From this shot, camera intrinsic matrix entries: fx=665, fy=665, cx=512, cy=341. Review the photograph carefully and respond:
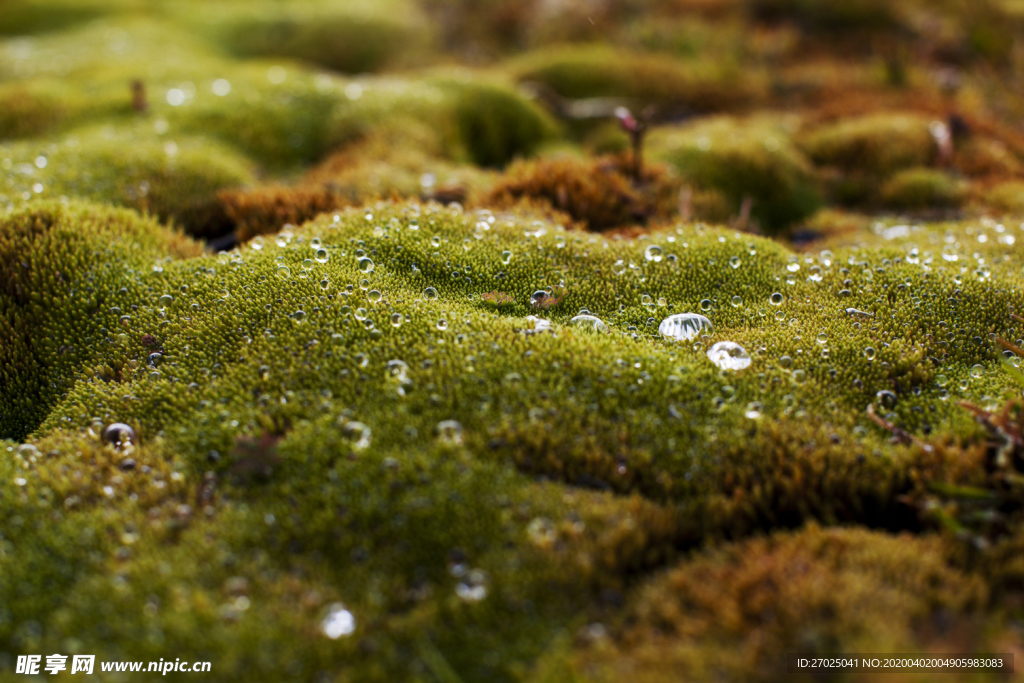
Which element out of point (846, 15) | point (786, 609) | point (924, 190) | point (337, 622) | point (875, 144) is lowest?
point (337, 622)

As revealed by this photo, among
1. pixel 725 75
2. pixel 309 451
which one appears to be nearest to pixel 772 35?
pixel 725 75

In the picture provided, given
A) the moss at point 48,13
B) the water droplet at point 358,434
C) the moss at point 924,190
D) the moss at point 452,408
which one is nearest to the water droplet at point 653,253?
the moss at point 452,408

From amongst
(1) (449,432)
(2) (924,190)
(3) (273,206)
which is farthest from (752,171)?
(1) (449,432)

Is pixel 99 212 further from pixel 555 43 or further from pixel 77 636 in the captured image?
pixel 555 43

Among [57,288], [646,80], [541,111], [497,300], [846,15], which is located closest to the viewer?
[497,300]

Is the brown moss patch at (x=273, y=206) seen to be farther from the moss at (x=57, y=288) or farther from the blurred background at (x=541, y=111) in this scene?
the moss at (x=57, y=288)

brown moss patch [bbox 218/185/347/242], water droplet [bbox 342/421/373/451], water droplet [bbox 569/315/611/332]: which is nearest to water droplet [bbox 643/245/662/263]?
water droplet [bbox 569/315/611/332]

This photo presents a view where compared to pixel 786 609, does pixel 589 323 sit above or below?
above

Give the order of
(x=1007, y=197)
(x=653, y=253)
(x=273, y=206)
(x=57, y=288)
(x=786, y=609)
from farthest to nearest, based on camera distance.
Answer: (x=1007, y=197)
(x=273, y=206)
(x=653, y=253)
(x=57, y=288)
(x=786, y=609)

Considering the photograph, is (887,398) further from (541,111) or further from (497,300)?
(541,111)
